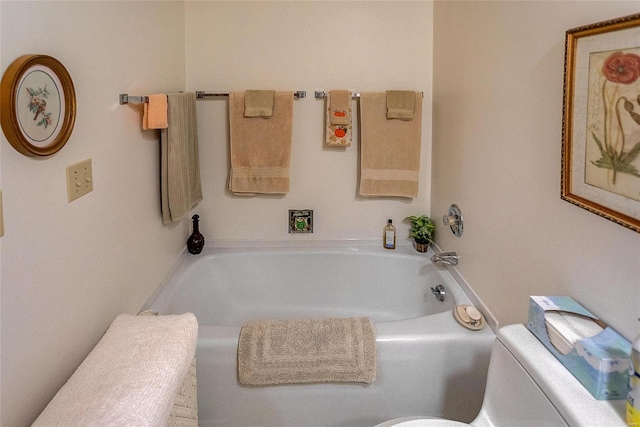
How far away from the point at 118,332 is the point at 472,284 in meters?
1.43

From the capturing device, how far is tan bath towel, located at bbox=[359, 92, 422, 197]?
263cm

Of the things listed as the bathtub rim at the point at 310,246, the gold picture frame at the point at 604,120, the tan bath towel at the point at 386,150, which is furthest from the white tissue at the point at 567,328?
the tan bath towel at the point at 386,150

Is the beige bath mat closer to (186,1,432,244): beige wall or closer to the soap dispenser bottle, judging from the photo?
the soap dispenser bottle

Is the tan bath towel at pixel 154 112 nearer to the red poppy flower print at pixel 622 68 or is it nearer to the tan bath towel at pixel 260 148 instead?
the tan bath towel at pixel 260 148

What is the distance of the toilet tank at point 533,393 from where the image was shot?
1.01m

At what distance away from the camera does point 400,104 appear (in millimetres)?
2596

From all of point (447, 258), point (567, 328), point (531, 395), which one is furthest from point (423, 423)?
point (447, 258)

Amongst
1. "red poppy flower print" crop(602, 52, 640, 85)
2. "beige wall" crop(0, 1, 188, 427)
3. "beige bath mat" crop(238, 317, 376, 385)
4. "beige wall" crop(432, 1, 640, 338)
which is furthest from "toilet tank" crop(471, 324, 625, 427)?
"beige wall" crop(0, 1, 188, 427)

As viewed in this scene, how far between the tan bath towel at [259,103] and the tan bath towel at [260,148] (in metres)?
0.04

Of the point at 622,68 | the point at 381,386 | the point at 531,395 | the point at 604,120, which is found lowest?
the point at 381,386

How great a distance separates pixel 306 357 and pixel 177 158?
1.06 metres

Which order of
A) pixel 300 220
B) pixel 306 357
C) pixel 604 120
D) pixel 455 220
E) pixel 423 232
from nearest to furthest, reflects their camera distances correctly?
1. pixel 604 120
2. pixel 306 357
3. pixel 455 220
4. pixel 423 232
5. pixel 300 220

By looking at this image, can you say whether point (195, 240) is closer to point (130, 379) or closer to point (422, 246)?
point (422, 246)

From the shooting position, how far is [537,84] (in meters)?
1.51
